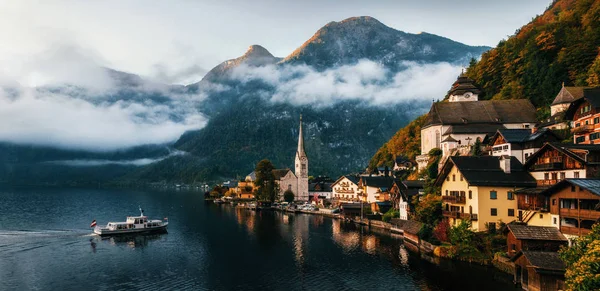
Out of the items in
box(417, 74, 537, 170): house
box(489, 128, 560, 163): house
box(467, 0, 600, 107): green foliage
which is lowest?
box(489, 128, 560, 163): house

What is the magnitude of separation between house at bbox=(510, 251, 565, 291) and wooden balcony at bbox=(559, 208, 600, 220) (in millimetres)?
4704

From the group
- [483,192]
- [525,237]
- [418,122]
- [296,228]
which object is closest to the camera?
[525,237]

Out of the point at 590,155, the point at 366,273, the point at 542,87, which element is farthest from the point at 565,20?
the point at 366,273

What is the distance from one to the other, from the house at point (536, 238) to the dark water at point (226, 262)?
4.32 metres

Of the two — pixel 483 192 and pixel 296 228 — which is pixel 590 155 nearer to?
pixel 483 192

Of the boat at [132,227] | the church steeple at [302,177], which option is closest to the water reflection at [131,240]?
the boat at [132,227]

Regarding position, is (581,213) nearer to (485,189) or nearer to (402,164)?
(485,189)

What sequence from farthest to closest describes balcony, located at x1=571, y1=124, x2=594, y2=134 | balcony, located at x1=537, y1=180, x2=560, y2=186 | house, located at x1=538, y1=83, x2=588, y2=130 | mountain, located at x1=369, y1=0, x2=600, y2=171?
mountain, located at x1=369, y1=0, x2=600, y2=171 < house, located at x1=538, y1=83, x2=588, y2=130 < balcony, located at x1=571, y1=124, x2=594, y2=134 < balcony, located at x1=537, y1=180, x2=560, y2=186

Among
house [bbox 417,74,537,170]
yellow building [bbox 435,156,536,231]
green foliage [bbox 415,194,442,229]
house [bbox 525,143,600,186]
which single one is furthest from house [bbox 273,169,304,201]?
house [bbox 525,143,600,186]

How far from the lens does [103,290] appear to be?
4553 centimetres

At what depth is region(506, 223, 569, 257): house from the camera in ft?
142

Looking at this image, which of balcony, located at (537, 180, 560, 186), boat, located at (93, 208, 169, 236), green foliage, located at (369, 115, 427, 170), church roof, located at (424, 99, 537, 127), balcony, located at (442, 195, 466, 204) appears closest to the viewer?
balcony, located at (537, 180, 560, 186)

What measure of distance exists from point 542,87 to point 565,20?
88.3 ft

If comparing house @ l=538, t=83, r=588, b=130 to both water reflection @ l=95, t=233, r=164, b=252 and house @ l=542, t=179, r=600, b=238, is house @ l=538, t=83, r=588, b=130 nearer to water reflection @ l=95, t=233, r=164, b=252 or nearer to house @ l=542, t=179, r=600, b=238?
house @ l=542, t=179, r=600, b=238
